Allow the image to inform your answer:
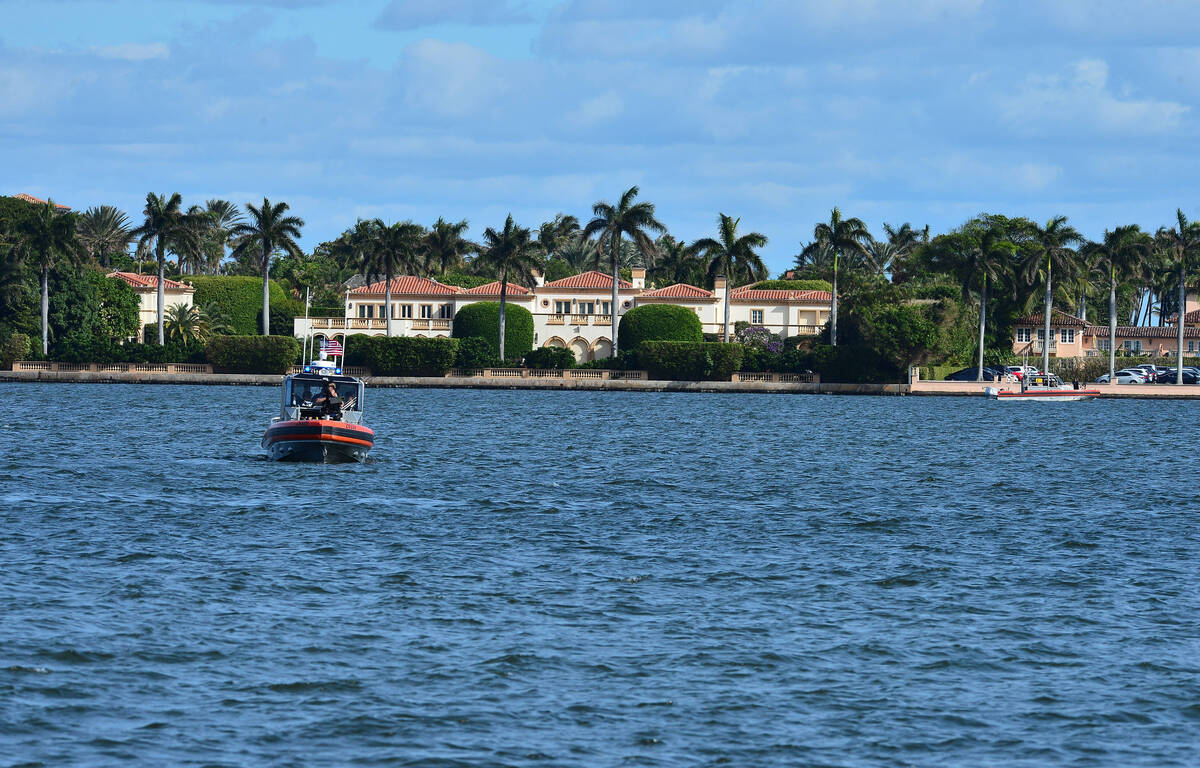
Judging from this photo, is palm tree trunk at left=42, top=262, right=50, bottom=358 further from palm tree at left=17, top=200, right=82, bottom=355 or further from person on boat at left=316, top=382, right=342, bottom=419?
person on boat at left=316, top=382, right=342, bottom=419

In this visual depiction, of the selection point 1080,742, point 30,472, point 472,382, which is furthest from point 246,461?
point 472,382

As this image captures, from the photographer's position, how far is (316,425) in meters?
45.2

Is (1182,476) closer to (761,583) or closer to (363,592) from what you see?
(761,583)

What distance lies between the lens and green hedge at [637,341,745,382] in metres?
121

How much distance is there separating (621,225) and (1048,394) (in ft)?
130

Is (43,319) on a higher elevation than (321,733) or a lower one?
higher

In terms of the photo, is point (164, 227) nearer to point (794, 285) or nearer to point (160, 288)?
point (160, 288)

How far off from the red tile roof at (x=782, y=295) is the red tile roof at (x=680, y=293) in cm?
365

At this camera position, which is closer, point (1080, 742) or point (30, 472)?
point (1080, 742)

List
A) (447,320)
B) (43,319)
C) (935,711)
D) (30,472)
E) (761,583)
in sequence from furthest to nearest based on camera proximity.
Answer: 1. (447,320)
2. (43,319)
3. (30,472)
4. (761,583)
5. (935,711)

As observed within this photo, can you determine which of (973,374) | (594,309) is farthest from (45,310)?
(973,374)

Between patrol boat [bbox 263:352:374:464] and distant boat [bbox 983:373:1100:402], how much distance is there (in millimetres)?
82281

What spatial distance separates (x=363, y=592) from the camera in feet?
81.0

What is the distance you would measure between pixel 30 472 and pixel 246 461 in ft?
24.7
